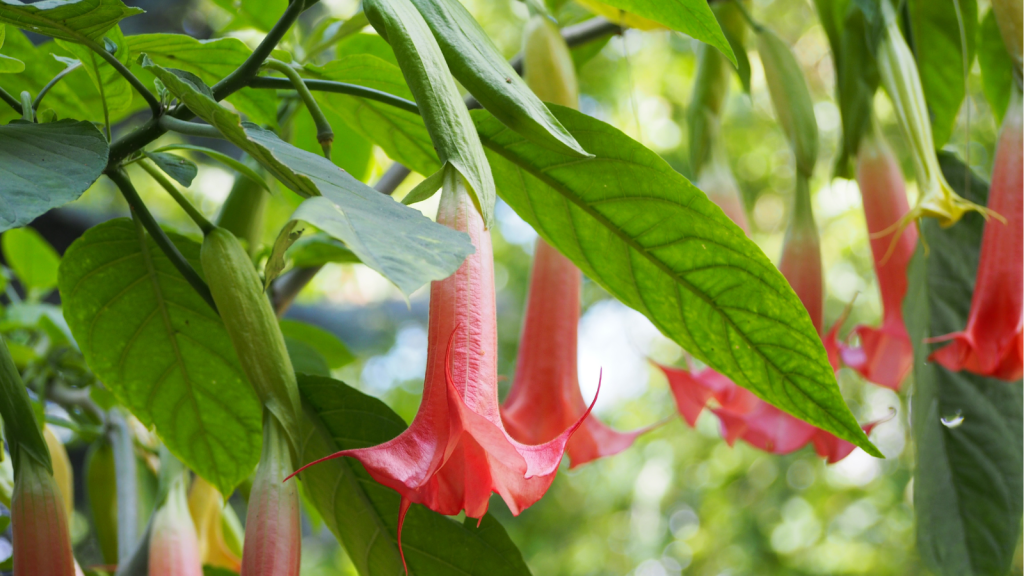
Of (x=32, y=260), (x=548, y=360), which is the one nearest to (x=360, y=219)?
(x=548, y=360)

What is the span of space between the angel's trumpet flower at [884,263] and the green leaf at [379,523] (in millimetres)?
323

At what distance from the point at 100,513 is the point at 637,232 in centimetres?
55

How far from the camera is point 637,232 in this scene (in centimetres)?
36

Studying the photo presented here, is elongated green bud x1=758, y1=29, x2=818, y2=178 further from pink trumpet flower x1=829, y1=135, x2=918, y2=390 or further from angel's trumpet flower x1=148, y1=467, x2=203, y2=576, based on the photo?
angel's trumpet flower x1=148, y1=467, x2=203, y2=576

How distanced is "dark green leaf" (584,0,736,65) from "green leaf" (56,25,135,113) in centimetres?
22

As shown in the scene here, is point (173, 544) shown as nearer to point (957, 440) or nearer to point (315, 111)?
point (315, 111)

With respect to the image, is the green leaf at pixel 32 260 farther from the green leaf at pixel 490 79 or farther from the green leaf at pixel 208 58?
the green leaf at pixel 490 79

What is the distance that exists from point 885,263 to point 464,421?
44 cm

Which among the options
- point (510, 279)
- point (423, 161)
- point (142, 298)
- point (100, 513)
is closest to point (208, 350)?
point (142, 298)

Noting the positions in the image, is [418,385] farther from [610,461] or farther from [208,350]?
[208,350]

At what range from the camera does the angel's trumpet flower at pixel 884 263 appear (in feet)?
1.73

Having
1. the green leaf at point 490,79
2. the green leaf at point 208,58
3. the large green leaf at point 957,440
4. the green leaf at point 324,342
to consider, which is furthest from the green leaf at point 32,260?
the large green leaf at point 957,440

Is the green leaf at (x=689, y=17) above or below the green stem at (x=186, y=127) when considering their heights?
above

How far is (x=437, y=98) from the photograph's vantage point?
A: 237mm
